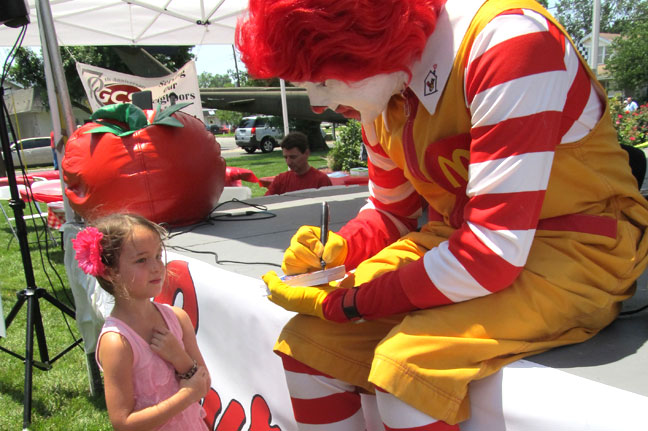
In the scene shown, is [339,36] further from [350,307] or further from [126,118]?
[126,118]

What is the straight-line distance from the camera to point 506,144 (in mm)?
876

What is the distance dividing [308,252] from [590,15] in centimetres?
4520

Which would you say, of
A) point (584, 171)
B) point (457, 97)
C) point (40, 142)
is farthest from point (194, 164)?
point (40, 142)

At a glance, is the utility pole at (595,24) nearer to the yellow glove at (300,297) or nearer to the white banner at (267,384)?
the white banner at (267,384)

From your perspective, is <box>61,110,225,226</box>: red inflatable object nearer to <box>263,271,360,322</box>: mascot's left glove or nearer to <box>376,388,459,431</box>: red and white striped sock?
<box>263,271,360,322</box>: mascot's left glove

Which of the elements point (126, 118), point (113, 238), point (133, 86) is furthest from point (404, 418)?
A: point (133, 86)

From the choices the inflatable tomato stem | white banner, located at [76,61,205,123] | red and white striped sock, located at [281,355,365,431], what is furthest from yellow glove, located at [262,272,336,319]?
white banner, located at [76,61,205,123]

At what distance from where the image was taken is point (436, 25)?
1.05 m

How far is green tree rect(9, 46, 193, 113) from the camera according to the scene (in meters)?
18.5

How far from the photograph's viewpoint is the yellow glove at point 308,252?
124cm

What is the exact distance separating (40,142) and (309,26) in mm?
20389

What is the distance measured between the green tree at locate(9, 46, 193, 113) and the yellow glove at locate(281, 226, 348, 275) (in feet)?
62.2

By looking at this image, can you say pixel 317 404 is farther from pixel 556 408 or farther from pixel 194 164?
pixel 194 164

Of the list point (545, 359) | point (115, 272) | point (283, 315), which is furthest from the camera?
point (283, 315)
